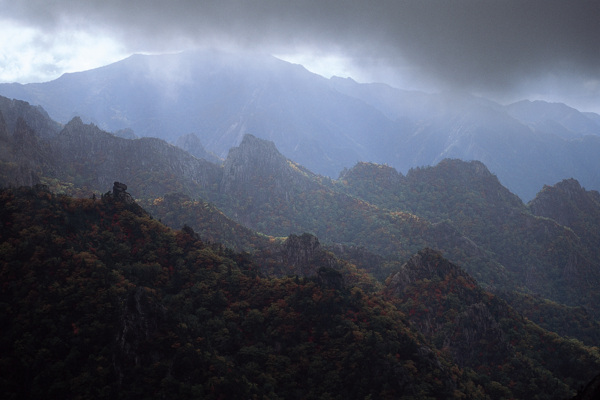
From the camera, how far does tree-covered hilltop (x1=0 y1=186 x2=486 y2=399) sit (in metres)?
42.1

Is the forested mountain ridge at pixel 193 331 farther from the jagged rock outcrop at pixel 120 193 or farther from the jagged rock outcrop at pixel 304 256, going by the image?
the jagged rock outcrop at pixel 304 256

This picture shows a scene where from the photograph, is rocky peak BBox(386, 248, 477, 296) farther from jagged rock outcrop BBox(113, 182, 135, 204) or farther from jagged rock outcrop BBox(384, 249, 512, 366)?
jagged rock outcrop BBox(113, 182, 135, 204)

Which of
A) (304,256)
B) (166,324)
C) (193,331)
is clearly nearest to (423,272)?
(304,256)

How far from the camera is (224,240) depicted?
→ 139 meters

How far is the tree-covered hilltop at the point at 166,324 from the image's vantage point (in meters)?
42.1

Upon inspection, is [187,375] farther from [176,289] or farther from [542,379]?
[542,379]

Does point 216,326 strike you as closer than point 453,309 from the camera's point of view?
Yes

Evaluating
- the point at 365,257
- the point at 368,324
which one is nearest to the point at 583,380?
the point at 368,324

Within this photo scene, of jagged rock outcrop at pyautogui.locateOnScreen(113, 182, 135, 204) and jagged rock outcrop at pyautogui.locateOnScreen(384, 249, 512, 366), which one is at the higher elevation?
jagged rock outcrop at pyautogui.locateOnScreen(113, 182, 135, 204)

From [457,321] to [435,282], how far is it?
44.4ft

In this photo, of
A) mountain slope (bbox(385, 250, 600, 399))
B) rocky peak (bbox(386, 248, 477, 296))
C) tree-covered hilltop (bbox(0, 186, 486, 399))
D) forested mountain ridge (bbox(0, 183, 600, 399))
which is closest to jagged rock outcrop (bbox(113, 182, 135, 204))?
forested mountain ridge (bbox(0, 183, 600, 399))

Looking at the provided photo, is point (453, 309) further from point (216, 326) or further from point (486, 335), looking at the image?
point (216, 326)

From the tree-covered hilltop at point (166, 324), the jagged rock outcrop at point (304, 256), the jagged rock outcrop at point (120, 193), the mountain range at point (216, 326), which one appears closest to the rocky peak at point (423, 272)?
the mountain range at point (216, 326)

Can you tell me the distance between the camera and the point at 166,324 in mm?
48031
